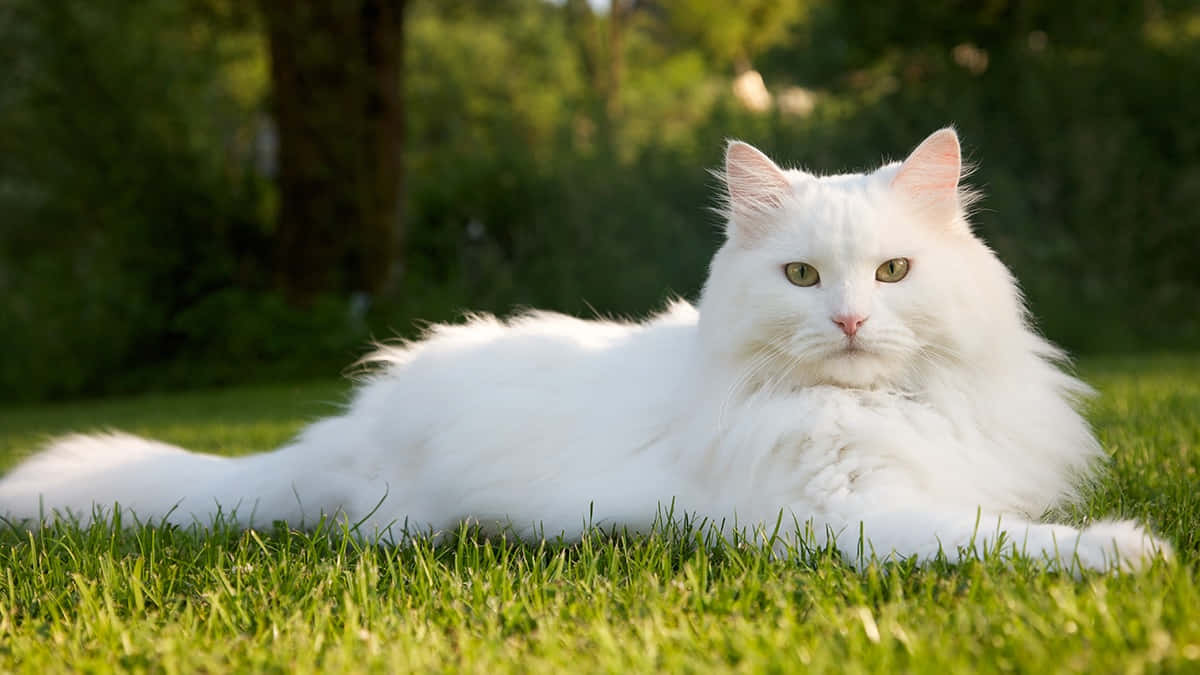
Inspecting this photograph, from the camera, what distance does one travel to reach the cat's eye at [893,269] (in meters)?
2.25

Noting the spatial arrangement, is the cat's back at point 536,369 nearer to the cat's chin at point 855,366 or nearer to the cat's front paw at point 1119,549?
the cat's chin at point 855,366

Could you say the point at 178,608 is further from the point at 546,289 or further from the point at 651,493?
the point at 546,289

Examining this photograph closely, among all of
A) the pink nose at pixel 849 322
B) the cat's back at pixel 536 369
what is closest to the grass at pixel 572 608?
the cat's back at pixel 536 369

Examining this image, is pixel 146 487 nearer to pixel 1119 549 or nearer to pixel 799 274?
pixel 799 274

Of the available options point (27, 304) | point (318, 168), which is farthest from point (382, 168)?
point (27, 304)

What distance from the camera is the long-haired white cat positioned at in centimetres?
216

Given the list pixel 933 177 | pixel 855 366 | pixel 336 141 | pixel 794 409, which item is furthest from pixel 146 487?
pixel 336 141

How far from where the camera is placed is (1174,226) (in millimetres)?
9219

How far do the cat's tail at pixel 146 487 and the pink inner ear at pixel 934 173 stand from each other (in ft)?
6.25

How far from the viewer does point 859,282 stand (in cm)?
221

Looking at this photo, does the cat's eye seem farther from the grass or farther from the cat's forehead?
the grass

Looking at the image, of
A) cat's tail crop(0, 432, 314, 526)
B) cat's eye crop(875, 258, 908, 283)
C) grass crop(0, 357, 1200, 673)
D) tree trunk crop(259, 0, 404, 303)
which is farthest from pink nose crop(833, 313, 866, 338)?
tree trunk crop(259, 0, 404, 303)

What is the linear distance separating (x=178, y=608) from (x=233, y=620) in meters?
0.21

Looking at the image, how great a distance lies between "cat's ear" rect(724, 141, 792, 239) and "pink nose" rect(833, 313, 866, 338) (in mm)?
358
